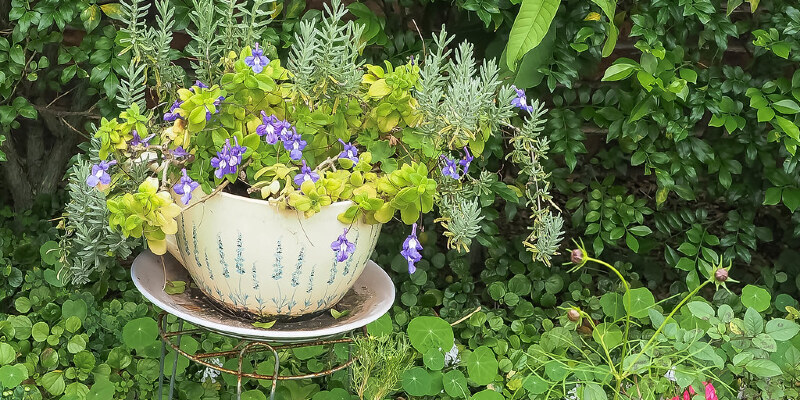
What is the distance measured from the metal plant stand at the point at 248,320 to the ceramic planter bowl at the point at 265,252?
0.04 meters

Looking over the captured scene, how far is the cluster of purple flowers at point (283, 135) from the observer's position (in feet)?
4.27

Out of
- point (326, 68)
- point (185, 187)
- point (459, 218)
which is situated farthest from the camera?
point (459, 218)

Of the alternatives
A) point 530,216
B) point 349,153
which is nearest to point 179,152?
point 349,153

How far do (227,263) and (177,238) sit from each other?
15 cm

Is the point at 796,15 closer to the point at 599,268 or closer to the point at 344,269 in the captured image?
the point at 599,268

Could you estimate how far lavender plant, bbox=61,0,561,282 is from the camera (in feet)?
4.21

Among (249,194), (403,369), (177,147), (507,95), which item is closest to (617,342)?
(403,369)

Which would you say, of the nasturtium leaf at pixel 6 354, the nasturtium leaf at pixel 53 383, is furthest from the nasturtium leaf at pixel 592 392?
the nasturtium leaf at pixel 6 354

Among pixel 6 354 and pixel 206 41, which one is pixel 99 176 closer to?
pixel 206 41

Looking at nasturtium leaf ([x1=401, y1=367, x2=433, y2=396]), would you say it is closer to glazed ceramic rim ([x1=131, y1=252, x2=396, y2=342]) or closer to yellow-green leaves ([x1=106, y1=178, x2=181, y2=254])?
glazed ceramic rim ([x1=131, y1=252, x2=396, y2=342])

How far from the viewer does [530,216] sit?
1.99 m

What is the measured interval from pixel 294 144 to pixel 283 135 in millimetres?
24

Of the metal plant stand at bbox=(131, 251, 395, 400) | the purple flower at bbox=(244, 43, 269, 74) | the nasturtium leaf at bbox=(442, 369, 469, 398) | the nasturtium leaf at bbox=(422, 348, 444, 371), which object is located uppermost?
the purple flower at bbox=(244, 43, 269, 74)

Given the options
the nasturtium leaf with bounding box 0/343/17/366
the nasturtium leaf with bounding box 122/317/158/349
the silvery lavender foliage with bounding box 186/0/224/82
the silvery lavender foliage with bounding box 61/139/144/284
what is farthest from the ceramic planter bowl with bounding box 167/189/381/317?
the nasturtium leaf with bounding box 0/343/17/366
